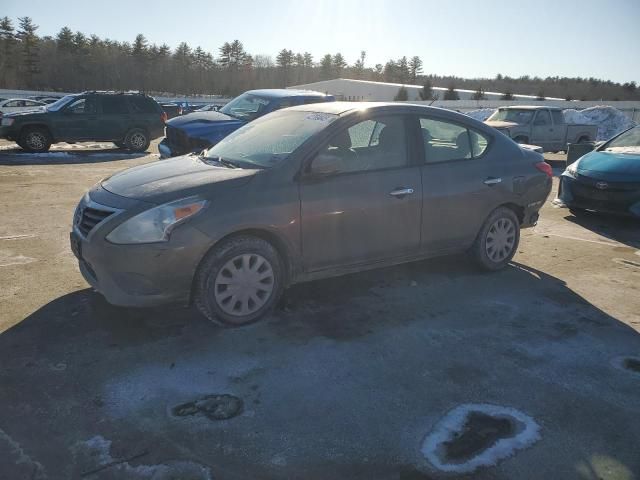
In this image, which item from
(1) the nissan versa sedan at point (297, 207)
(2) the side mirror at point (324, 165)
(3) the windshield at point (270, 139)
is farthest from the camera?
(3) the windshield at point (270, 139)

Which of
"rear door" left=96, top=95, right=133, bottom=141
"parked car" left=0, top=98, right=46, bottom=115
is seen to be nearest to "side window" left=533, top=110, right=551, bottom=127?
"rear door" left=96, top=95, right=133, bottom=141

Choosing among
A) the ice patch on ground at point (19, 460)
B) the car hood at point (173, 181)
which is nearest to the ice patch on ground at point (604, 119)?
the car hood at point (173, 181)

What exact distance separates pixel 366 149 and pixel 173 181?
168cm

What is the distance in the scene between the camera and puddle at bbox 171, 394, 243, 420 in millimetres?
2994

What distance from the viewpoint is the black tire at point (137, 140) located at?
1677 centimetres

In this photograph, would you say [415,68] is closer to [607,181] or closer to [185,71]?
[185,71]

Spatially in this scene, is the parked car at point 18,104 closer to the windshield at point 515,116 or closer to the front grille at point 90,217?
the windshield at point 515,116

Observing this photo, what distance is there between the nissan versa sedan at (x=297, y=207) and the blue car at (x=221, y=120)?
14.2ft

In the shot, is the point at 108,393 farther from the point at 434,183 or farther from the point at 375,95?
the point at 375,95

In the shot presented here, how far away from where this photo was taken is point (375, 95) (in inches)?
2468

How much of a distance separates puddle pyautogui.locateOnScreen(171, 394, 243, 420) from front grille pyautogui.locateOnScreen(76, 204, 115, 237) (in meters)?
1.58

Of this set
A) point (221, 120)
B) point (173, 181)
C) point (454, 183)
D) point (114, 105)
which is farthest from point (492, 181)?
point (114, 105)

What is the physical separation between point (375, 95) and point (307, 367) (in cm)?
6217

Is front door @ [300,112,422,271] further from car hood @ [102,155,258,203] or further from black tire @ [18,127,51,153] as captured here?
black tire @ [18,127,51,153]
